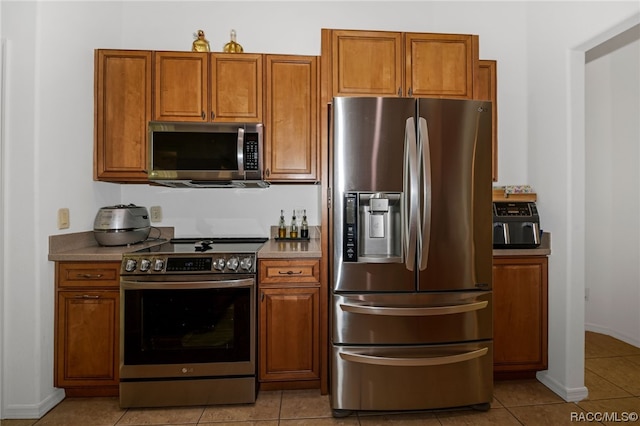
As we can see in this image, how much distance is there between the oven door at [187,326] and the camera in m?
2.01

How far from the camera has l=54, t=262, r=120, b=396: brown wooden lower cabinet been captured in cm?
204

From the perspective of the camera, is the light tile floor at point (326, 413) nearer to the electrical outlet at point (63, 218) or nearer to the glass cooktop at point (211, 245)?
the glass cooktop at point (211, 245)

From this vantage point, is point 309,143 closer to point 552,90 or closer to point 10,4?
point 552,90

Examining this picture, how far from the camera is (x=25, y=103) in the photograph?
1.94 m

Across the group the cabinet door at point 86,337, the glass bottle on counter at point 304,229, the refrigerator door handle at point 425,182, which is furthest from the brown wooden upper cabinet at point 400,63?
the cabinet door at point 86,337

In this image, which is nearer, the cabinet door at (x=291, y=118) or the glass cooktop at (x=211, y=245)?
the glass cooktop at (x=211, y=245)

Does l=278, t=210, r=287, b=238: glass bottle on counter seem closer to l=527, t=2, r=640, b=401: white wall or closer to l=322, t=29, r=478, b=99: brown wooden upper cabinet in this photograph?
l=322, t=29, r=478, b=99: brown wooden upper cabinet

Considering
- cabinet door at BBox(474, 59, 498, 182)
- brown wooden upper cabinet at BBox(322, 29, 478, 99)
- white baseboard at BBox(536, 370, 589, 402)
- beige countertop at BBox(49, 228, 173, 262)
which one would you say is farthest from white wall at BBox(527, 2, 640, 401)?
beige countertop at BBox(49, 228, 173, 262)

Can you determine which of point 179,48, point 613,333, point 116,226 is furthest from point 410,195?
point 613,333

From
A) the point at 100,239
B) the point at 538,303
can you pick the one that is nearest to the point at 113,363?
the point at 100,239

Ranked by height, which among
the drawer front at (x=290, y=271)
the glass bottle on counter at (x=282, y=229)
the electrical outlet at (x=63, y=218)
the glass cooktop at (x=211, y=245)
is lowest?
the drawer front at (x=290, y=271)

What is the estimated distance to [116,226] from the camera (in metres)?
2.30

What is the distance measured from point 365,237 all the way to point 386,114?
694mm

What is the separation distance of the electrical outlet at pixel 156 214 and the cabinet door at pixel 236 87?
0.91m
